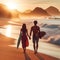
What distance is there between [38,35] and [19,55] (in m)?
1.51

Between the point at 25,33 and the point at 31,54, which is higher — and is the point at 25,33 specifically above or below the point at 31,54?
above

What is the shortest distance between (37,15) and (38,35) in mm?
99921

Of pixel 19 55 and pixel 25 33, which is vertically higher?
pixel 25 33

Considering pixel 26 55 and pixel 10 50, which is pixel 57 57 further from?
pixel 10 50

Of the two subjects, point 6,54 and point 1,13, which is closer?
point 6,54

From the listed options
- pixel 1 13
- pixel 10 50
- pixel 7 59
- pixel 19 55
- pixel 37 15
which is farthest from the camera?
pixel 37 15

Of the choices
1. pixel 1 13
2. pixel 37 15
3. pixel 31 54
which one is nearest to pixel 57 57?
pixel 31 54

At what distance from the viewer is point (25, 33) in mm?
15047

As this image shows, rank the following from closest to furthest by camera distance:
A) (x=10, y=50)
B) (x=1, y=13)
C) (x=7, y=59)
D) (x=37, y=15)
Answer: (x=7, y=59) < (x=10, y=50) < (x=1, y=13) < (x=37, y=15)

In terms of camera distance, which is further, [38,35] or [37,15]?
[37,15]

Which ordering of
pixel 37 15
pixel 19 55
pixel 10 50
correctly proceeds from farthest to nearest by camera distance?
pixel 37 15
pixel 10 50
pixel 19 55

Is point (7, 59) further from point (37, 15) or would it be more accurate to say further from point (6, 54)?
point (37, 15)

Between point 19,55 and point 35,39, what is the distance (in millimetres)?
1292

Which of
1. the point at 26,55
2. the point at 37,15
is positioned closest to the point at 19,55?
the point at 26,55
